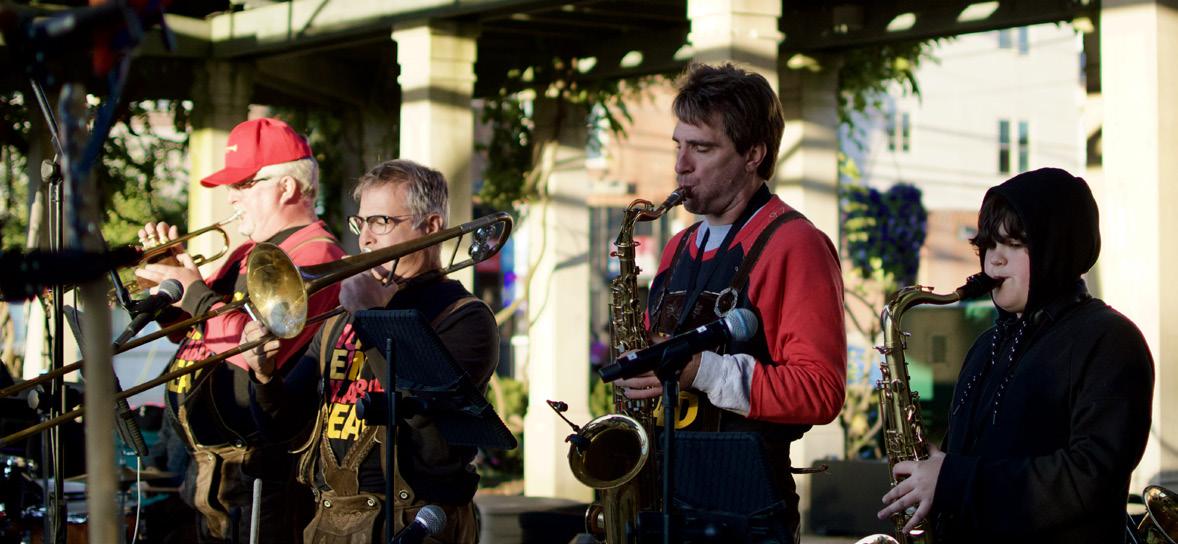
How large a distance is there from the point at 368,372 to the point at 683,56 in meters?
5.95

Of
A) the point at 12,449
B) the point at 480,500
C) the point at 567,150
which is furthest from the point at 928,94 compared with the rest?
the point at 12,449

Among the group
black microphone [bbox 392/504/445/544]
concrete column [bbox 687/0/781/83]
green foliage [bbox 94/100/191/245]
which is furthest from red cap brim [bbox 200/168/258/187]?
green foliage [bbox 94/100/191/245]

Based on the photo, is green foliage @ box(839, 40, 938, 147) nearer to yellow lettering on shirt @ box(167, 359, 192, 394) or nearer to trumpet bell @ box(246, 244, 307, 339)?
yellow lettering on shirt @ box(167, 359, 192, 394)

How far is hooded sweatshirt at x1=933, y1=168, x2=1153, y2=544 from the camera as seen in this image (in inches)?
118

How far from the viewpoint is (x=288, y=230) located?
15.9 ft

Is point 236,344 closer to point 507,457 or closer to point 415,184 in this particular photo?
point 415,184

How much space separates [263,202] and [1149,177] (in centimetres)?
365

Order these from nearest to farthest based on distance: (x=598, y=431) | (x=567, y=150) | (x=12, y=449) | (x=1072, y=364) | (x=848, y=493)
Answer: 1. (x=1072, y=364)
2. (x=598, y=431)
3. (x=12, y=449)
4. (x=848, y=493)
5. (x=567, y=150)

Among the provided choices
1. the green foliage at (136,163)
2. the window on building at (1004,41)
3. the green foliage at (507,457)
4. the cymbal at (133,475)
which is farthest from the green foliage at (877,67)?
the window on building at (1004,41)

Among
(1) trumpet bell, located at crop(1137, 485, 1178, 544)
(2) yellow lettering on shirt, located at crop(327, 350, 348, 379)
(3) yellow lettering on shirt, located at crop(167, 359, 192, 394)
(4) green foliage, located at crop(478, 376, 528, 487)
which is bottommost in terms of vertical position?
(4) green foliage, located at crop(478, 376, 528, 487)

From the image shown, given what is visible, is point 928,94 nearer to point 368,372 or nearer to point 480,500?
point 480,500

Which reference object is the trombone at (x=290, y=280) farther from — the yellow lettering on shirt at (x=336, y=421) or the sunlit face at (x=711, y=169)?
the sunlit face at (x=711, y=169)

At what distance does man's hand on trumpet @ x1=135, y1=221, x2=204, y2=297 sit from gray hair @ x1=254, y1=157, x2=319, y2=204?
380mm

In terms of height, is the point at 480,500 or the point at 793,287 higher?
the point at 793,287
